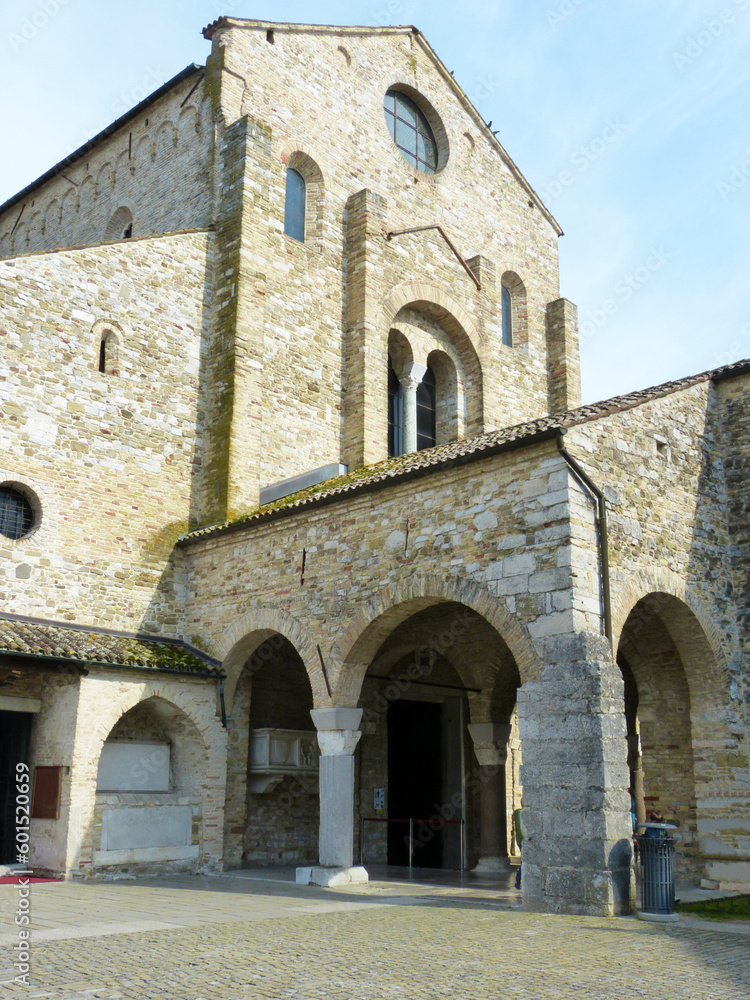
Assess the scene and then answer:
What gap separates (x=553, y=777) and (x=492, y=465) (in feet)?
11.4

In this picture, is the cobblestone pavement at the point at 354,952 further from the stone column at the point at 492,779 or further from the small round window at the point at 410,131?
the small round window at the point at 410,131

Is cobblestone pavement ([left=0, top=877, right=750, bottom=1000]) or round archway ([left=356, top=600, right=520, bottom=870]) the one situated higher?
round archway ([left=356, top=600, right=520, bottom=870])

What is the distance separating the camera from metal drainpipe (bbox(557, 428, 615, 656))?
9.91 metres

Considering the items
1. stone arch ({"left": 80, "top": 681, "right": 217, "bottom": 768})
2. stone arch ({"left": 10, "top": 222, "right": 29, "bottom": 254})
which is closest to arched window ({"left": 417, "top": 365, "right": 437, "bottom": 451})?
stone arch ({"left": 80, "top": 681, "right": 217, "bottom": 768})

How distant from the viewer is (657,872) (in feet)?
29.8

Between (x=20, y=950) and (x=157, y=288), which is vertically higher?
(x=157, y=288)

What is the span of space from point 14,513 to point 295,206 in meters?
8.51

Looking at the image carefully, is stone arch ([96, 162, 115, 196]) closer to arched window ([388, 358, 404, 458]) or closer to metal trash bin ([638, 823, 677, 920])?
arched window ([388, 358, 404, 458])

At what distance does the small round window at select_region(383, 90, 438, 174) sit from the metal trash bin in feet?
52.6

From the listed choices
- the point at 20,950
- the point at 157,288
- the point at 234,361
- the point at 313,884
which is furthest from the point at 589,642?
the point at 157,288

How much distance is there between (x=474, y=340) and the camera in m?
20.0

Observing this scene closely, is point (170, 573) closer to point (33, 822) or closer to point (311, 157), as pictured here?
point (33, 822)

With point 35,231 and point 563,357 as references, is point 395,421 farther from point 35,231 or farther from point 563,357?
point 35,231

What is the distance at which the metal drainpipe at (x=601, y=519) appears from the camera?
991 centimetres
